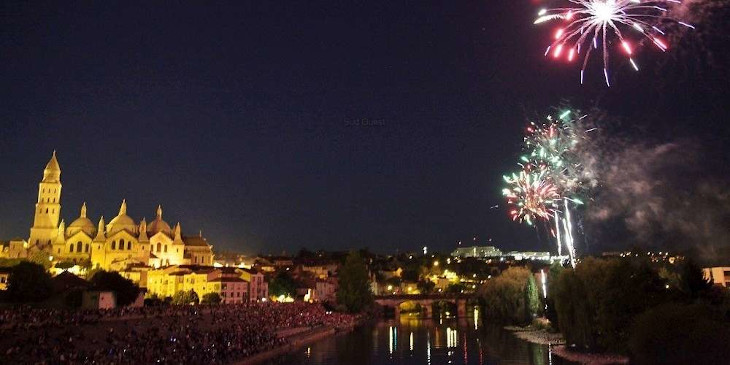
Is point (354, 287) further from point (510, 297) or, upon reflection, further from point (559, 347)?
point (559, 347)

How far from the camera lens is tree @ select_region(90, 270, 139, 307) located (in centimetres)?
5803

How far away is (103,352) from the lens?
32219 mm

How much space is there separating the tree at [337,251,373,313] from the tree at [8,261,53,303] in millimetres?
42011

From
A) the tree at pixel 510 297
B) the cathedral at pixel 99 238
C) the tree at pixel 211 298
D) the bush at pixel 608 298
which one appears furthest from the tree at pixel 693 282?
the cathedral at pixel 99 238

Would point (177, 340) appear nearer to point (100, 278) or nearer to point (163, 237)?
point (100, 278)

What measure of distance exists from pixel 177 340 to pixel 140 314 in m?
9.26

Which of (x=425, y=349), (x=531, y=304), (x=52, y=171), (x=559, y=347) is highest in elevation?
(x=52, y=171)

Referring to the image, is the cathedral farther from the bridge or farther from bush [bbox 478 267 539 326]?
bush [bbox 478 267 539 326]

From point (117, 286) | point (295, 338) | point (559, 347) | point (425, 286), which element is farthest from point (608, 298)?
point (425, 286)

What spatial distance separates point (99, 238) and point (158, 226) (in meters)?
14.6

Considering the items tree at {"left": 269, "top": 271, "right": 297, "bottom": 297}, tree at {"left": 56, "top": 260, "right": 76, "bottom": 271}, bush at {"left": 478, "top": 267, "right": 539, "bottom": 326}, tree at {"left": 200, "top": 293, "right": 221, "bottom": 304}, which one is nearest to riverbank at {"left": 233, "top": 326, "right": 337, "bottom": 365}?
tree at {"left": 200, "top": 293, "right": 221, "bottom": 304}

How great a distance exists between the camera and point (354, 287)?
87.8m

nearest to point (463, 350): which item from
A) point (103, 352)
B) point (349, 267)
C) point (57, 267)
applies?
point (103, 352)

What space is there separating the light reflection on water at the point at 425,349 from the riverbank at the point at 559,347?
2.50ft
